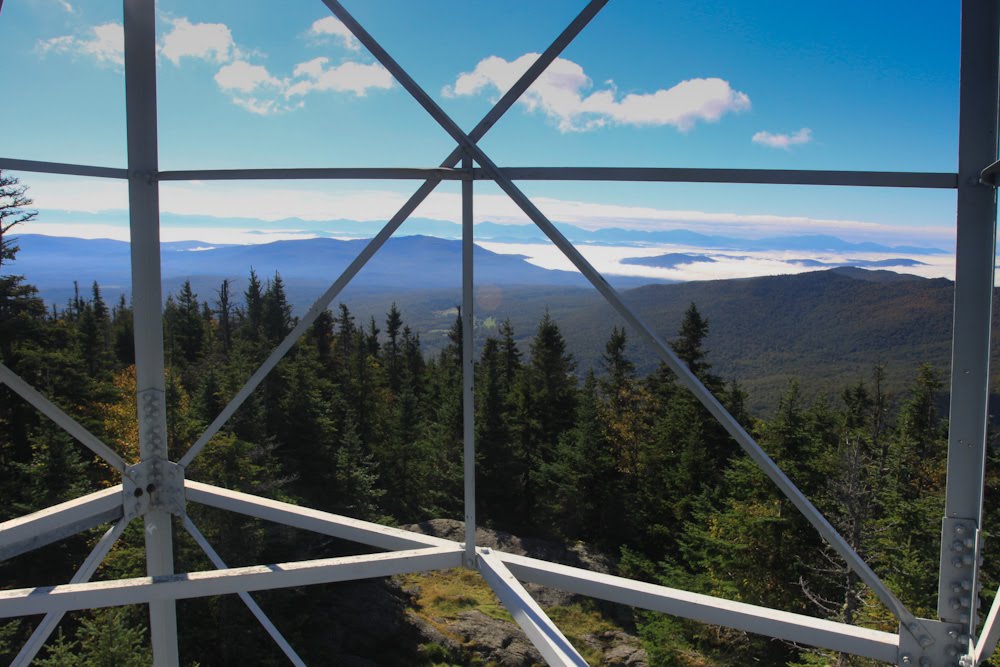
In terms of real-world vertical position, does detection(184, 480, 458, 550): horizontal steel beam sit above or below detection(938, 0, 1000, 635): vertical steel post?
below

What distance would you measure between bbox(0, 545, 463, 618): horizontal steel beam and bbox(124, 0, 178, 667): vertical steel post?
0.72m

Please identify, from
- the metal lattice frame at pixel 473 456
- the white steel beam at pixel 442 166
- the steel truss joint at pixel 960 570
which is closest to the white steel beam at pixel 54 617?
the metal lattice frame at pixel 473 456

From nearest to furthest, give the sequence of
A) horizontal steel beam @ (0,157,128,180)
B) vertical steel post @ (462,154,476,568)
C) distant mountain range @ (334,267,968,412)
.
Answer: vertical steel post @ (462,154,476,568), horizontal steel beam @ (0,157,128,180), distant mountain range @ (334,267,968,412)

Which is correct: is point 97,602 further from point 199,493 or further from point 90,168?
point 90,168

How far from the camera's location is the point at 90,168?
3.48m

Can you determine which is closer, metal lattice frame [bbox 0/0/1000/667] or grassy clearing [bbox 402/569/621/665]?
metal lattice frame [bbox 0/0/1000/667]

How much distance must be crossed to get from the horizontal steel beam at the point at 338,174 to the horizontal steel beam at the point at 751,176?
15.4 inches

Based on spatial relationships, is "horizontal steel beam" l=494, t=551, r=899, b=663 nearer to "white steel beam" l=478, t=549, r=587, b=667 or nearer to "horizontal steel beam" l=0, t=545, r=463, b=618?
"white steel beam" l=478, t=549, r=587, b=667

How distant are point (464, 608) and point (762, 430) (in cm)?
1221

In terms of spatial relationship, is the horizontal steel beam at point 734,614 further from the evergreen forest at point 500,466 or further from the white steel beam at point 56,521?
the evergreen forest at point 500,466

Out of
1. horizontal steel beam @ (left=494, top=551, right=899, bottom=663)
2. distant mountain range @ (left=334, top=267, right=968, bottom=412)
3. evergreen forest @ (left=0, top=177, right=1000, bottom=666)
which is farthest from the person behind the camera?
distant mountain range @ (left=334, top=267, right=968, bottom=412)

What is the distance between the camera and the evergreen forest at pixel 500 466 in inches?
690

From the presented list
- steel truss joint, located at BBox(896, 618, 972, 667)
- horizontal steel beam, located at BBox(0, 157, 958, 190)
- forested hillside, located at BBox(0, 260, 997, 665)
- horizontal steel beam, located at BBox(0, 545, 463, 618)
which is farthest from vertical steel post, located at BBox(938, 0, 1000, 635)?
forested hillside, located at BBox(0, 260, 997, 665)

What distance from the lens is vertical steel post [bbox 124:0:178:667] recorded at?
3.47m
